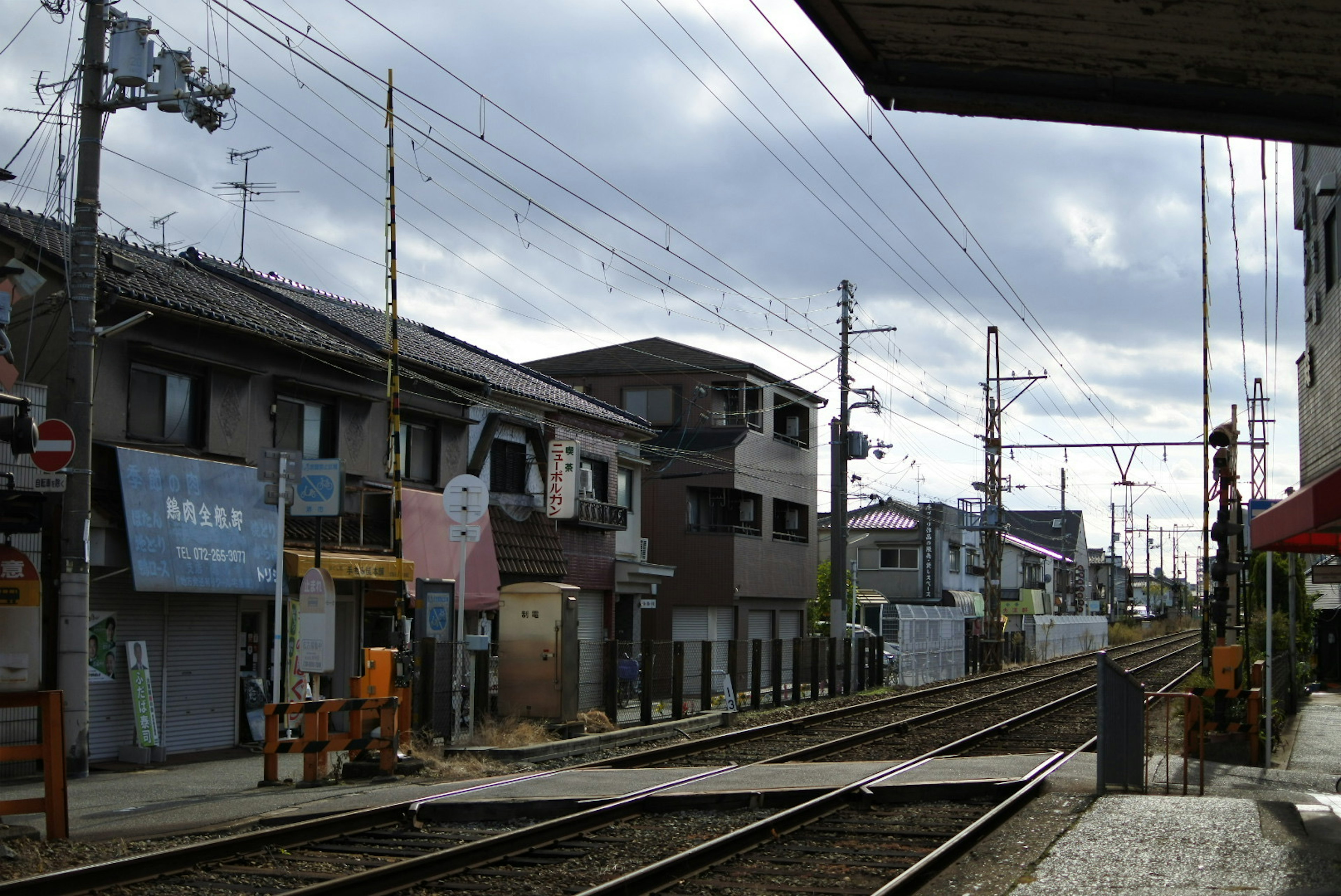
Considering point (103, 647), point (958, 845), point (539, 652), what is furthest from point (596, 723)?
point (958, 845)

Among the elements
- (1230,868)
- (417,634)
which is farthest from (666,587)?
(1230,868)

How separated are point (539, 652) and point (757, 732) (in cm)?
371

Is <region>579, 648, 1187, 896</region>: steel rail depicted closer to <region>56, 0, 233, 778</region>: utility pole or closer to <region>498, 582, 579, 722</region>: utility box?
<region>498, 582, 579, 722</region>: utility box

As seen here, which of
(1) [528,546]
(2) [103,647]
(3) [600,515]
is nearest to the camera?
(2) [103,647]

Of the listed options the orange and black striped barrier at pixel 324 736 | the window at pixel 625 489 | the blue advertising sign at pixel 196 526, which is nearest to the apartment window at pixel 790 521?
the window at pixel 625 489

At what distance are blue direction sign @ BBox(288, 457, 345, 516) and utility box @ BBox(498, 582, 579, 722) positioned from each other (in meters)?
4.47

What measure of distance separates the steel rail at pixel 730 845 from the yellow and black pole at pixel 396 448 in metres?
5.62

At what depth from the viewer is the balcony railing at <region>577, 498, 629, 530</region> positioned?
3002cm

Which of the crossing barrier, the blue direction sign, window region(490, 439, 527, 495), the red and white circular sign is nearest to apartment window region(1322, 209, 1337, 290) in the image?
the blue direction sign

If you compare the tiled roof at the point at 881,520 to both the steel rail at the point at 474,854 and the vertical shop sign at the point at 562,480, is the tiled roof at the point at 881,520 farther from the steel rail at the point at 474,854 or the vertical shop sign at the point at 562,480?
the steel rail at the point at 474,854

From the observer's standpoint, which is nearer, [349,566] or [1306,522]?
[1306,522]

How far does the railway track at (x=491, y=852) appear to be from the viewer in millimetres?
8852

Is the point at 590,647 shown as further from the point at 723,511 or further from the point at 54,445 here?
the point at 723,511

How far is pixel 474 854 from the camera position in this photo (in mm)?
9773
